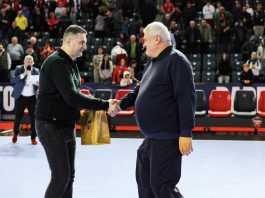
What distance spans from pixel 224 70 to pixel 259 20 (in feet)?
11.3

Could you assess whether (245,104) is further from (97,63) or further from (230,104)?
(97,63)

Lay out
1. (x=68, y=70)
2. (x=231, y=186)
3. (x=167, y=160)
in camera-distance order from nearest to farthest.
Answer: (x=167, y=160)
(x=68, y=70)
(x=231, y=186)

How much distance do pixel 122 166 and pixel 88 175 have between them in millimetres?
917

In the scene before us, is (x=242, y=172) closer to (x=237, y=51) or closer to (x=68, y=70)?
(x=68, y=70)

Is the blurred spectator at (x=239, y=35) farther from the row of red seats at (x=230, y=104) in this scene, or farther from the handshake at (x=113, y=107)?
the handshake at (x=113, y=107)

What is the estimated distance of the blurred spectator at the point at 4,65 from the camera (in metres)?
18.6

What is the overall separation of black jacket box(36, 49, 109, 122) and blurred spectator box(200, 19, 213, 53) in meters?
14.7

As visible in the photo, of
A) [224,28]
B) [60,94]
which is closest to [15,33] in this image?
[224,28]

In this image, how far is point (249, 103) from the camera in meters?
15.5

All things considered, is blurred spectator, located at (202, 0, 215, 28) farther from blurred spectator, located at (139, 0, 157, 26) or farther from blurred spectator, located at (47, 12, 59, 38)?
blurred spectator, located at (47, 12, 59, 38)

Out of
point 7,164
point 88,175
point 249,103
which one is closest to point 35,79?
point 7,164

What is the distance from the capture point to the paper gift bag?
6.48 m

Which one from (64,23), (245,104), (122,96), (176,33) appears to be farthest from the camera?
(64,23)

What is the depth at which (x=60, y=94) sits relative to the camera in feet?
19.3
